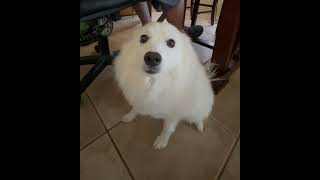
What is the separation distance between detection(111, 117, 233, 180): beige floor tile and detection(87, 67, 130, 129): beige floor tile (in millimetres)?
72

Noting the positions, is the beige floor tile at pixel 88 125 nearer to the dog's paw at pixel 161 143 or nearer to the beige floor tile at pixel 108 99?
the beige floor tile at pixel 108 99

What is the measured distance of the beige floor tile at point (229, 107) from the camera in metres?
0.98

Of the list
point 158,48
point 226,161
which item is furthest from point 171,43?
point 226,161

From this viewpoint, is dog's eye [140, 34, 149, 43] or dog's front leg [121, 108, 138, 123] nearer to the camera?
dog's eye [140, 34, 149, 43]

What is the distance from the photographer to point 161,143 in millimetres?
860

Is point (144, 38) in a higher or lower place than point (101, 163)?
higher

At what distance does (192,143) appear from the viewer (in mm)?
895

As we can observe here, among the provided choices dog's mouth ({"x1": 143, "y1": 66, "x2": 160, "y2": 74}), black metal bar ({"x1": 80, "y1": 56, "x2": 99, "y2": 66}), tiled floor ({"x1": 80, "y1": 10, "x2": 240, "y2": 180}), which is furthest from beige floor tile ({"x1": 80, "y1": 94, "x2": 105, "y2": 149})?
dog's mouth ({"x1": 143, "y1": 66, "x2": 160, "y2": 74})

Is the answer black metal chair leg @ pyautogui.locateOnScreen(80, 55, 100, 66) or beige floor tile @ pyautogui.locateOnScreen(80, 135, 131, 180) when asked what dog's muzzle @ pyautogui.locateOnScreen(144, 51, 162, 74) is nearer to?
beige floor tile @ pyautogui.locateOnScreen(80, 135, 131, 180)

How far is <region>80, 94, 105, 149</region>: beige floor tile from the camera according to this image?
90 centimetres

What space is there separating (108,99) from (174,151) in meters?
0.44

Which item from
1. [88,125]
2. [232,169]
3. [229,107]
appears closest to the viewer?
[232,169]

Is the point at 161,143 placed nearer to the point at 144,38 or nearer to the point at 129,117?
the point at 129,117
